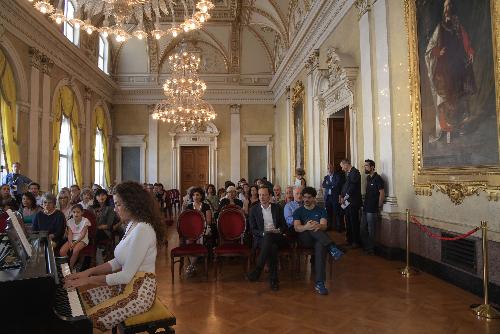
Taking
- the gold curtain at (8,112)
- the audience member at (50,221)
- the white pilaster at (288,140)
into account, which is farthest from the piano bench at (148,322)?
the white pilaster at (288,140)

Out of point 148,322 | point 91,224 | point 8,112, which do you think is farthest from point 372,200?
point 8,112

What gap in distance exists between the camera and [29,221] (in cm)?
506

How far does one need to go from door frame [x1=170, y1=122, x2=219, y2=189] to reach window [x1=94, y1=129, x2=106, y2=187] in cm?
279

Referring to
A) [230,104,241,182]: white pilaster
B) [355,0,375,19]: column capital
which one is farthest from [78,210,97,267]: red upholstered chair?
[230,104,241,182]: white pilaster

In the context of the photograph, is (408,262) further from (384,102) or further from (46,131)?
(46,131)

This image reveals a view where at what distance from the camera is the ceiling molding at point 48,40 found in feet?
25.2

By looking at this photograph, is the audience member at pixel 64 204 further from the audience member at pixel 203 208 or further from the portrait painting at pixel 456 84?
the portrait painting at pixel 456 84

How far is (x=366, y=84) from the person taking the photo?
6246mm

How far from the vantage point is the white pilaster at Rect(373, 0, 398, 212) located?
5.51 metres

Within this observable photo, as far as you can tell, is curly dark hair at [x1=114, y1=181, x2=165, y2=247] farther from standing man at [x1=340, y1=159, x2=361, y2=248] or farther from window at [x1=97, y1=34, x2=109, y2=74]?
window at [x1=97, y1=34, x2=109, y2=74]

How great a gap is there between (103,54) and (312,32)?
29.5ft

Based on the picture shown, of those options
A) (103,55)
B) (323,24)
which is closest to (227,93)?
(103,55)

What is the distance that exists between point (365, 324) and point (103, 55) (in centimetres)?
1429

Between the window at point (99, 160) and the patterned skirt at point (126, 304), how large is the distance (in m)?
12.6
